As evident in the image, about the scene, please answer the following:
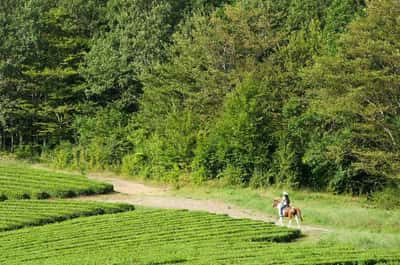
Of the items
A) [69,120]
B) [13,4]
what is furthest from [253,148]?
[13,4]

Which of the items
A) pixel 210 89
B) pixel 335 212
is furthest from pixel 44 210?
pixel 210 89

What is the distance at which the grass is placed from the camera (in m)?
29.4

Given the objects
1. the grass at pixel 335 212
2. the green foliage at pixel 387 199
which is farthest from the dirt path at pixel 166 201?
the green foliage at pixel 387 199

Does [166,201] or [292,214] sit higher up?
[292,214]

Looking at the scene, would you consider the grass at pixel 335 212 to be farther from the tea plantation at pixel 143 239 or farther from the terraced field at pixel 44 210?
the terraced field at pixel 44 210

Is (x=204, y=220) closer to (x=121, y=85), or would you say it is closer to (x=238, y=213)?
(x=238, y=213)

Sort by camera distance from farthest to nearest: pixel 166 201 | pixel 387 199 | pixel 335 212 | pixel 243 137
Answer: pixel 243 137 → pixel 166 201 → pixel 387 199 → pixel 335 212

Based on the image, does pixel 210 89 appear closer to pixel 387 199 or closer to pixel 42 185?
pixel 42 185

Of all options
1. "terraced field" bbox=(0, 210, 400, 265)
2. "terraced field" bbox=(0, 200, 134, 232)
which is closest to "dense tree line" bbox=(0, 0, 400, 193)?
"terraced field" bbox=(0, 200, 134, 232)

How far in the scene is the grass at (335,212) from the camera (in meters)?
29.4

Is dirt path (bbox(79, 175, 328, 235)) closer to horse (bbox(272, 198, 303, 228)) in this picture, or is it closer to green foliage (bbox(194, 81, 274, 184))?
horse (bbox(272, 198, 303, 228))

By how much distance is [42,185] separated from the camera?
43.7m

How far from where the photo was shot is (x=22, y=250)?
1043 inches

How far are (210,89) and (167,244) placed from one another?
25973mm
